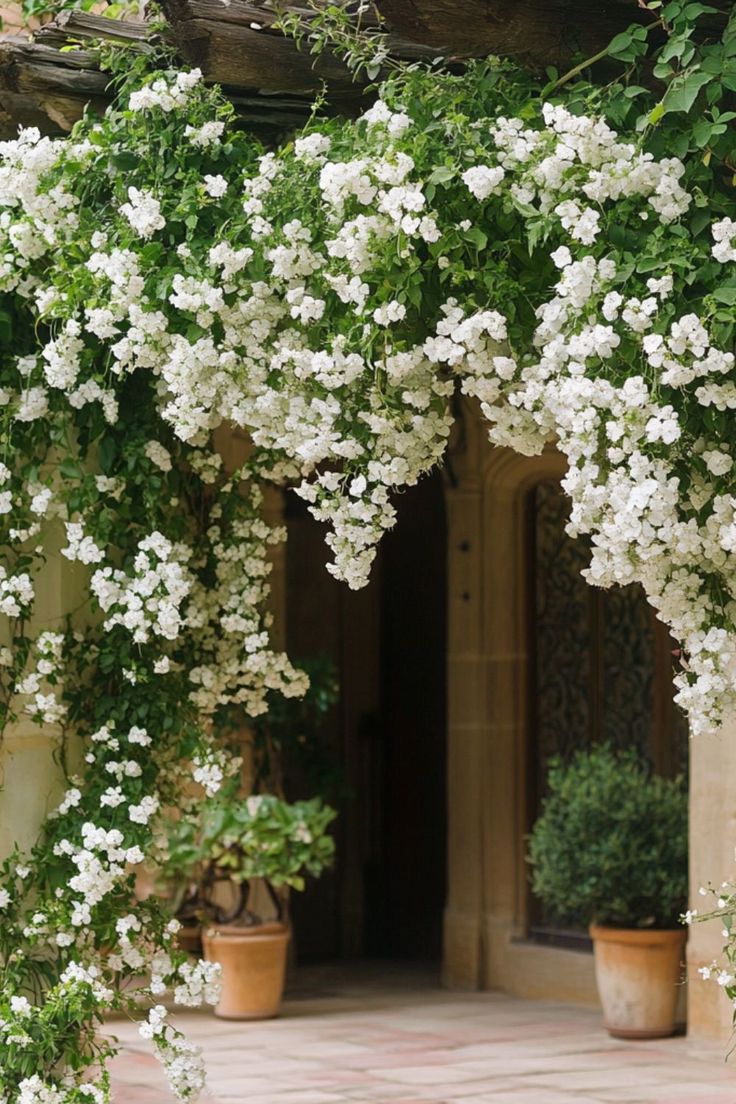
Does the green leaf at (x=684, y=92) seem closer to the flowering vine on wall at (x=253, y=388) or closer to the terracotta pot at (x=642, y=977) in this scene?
the flowering vine on wall at (x=253, y=388)

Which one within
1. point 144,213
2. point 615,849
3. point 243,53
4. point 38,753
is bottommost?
point 615,849

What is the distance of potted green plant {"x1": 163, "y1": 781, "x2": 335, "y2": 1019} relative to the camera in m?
9.12

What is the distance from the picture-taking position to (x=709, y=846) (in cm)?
803

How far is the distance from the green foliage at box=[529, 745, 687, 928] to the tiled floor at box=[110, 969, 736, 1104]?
24.8 inches

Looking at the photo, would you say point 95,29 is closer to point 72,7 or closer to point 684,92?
point 72,7

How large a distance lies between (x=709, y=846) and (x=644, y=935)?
68cm

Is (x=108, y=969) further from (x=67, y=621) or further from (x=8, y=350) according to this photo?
(x=8, y=350)

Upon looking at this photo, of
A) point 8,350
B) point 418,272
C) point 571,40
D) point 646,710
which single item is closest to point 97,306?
point 8,350

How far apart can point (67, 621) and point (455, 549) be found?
18.6 feet

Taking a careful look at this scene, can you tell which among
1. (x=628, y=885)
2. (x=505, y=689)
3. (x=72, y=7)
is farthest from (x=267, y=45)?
(x=505, y=689)

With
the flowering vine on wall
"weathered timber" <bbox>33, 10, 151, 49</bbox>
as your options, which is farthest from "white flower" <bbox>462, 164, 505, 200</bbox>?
"weathered timber" <bbox>33, 10, 151, 49</bbox>

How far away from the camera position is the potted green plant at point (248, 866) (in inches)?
359

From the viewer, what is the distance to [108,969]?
4.88m

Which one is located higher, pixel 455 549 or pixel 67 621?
pixel 455 549
